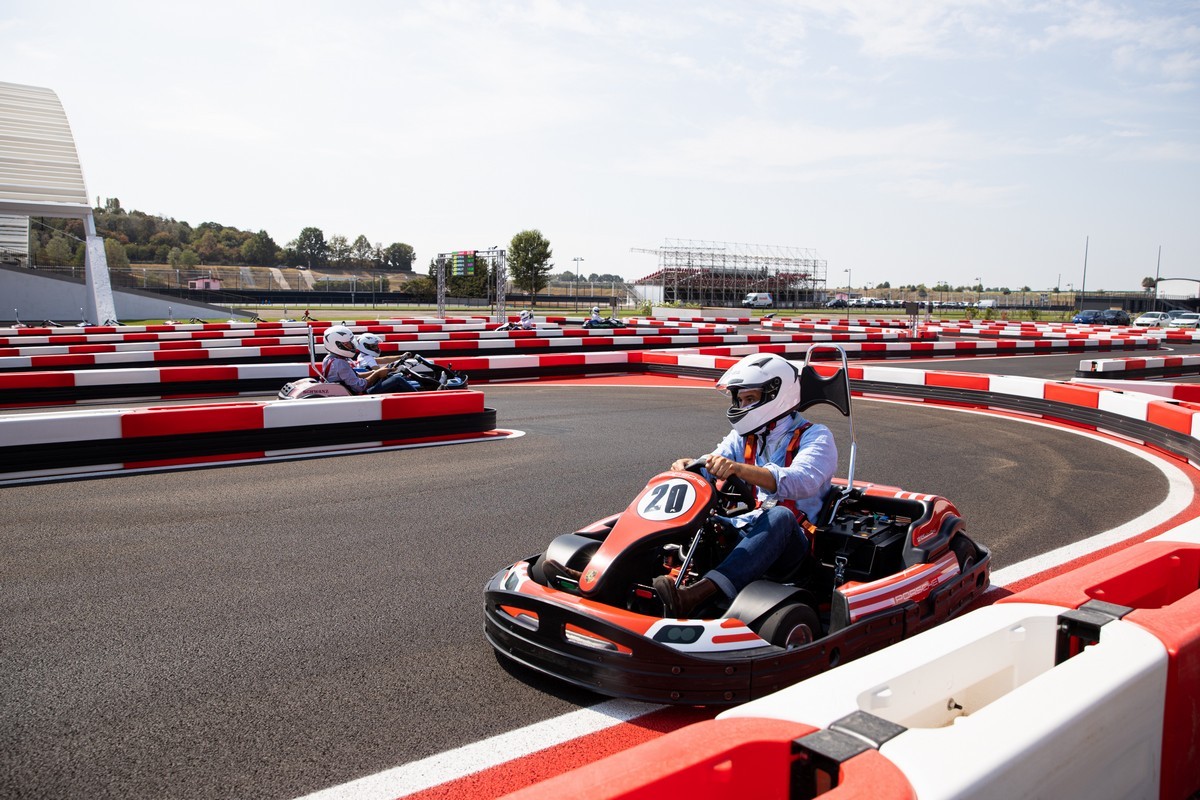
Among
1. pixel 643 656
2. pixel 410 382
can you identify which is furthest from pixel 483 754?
pixel 410 382

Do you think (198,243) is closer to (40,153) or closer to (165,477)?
(40,153)

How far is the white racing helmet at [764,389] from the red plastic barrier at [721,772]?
2396 mm

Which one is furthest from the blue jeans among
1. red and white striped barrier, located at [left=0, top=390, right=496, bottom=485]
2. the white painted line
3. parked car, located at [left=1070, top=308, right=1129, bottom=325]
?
parked car, located at [left=1070, top=308, right=1129, bottom=325]

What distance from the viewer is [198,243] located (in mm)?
107062

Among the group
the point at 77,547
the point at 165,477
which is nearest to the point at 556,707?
the point at 77,547

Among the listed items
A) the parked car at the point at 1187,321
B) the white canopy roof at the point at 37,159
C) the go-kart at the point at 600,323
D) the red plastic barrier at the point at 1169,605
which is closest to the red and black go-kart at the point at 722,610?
the red plastic barrier at the point at 1169,605

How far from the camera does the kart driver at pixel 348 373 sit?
10.1m

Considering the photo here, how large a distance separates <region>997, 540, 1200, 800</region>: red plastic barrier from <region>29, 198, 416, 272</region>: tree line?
86046 millimetres

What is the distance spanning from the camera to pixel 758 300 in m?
61.5

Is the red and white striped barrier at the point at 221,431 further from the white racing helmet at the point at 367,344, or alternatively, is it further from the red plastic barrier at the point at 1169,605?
the red plastic barrier at the point at 1169,605

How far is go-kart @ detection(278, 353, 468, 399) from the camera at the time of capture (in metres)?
10.0

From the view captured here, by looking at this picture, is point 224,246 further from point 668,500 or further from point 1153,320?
point 668,500

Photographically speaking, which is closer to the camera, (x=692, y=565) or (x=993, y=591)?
(x=692, y=565)

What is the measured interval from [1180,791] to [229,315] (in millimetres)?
42609
